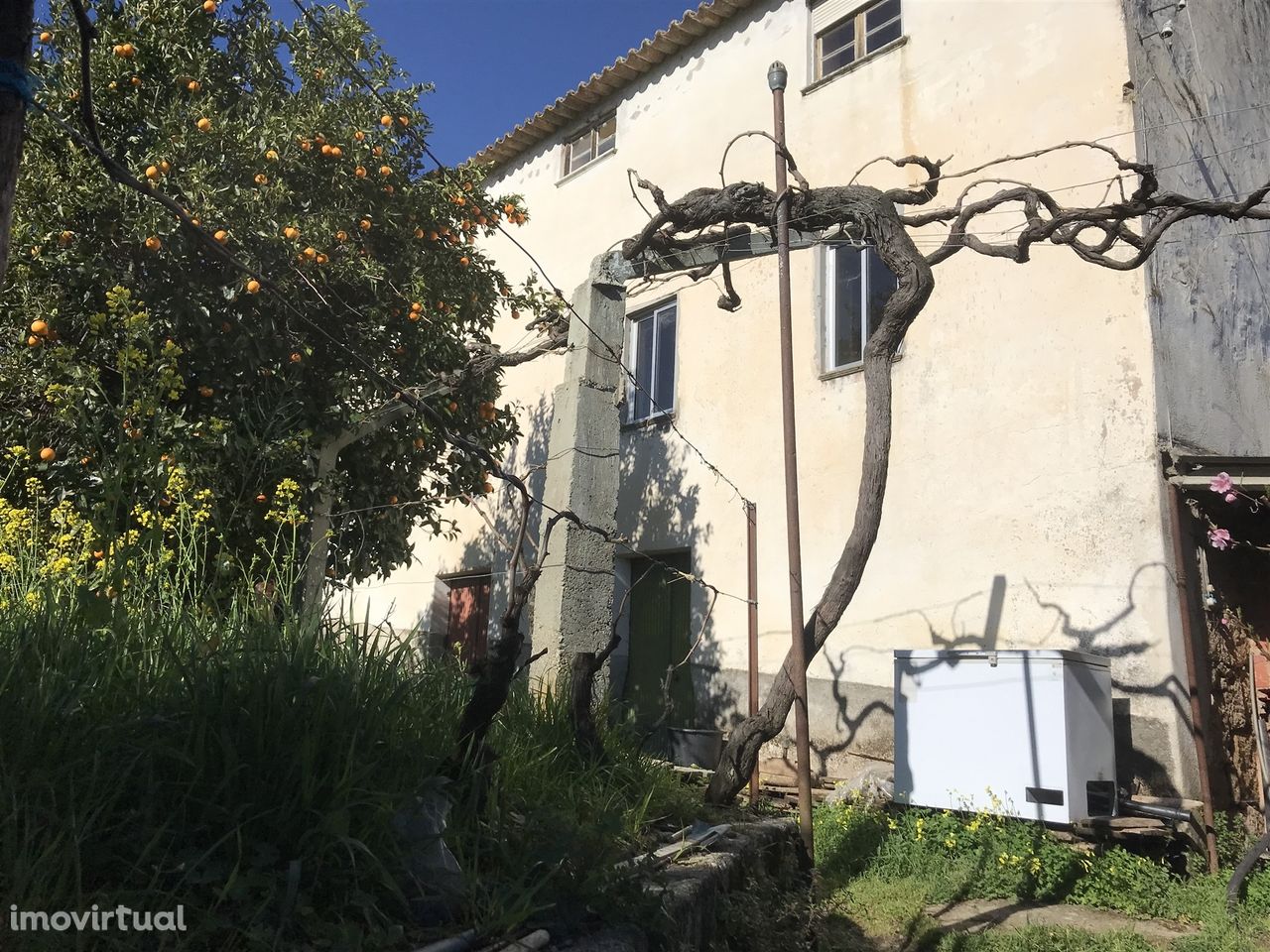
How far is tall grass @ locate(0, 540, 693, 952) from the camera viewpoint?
7.20 ft

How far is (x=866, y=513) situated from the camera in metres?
4.89

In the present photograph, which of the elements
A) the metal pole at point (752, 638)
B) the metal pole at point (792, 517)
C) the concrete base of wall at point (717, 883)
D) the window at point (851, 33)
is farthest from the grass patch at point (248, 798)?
the window at point (851, 33)

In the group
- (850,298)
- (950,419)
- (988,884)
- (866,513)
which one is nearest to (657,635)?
(950,419)

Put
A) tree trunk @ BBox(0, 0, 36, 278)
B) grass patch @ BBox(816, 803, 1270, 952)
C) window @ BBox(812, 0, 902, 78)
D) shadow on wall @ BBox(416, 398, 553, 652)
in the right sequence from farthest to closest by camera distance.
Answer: shadow on wall @ BBox(416, 398, 553, 652)
window @ BBox(812, 0, 902, 78)
grass patch @ BBox(816, 803, 1270, 952)
tree trunk @ BBox(0, 0, 36, 278)

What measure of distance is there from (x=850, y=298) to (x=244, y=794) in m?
7.10

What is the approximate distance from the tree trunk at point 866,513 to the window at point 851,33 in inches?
180

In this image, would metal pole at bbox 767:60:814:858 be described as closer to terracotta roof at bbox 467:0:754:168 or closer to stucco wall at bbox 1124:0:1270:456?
stucco wall at bbox 1124:0:1270:456

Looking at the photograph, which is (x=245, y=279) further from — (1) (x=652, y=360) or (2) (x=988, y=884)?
(2) (x=988, y=884)

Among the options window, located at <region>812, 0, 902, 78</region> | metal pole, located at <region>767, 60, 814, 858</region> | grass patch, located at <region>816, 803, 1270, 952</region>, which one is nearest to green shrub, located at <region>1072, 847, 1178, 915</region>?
grass patch, located at <region>816, 803, 1270, 952</region>

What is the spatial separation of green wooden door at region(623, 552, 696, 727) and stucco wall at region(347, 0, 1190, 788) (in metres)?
0.28

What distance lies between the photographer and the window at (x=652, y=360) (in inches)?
393

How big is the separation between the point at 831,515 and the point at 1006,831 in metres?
3.04

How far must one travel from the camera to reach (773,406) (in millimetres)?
8508

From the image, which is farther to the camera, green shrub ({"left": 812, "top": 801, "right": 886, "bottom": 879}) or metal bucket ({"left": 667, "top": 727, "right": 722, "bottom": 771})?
metal bucket ({"left": 667, "top": 727, "right": 722, "bottom": 771})
